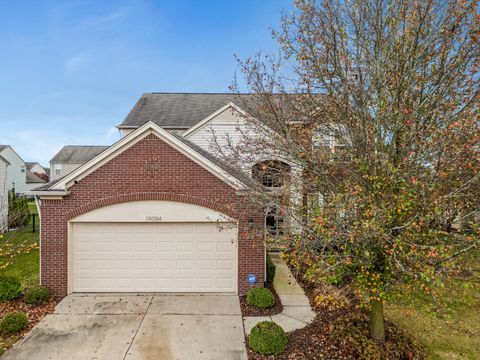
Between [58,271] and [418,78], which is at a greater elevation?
[418,78]

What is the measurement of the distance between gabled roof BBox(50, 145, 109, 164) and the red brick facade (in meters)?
41.2

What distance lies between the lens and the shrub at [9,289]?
28.9 ft

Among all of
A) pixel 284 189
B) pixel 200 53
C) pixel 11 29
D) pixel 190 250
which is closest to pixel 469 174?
pixel 284 189

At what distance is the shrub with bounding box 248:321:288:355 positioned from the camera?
6.29m

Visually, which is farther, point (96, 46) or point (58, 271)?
point (96, 46)

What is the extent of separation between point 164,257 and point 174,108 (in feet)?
48.9

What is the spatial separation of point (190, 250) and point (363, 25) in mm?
8321

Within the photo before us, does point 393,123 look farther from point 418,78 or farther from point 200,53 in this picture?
point 200,53

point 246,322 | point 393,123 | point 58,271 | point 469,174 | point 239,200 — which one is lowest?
point 246,322

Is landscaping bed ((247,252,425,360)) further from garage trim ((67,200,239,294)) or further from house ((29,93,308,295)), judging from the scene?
garage trim ((67,200,239,294))

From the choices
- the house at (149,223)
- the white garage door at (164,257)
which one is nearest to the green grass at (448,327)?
the house at (149,223)

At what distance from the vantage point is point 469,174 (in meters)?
5.71

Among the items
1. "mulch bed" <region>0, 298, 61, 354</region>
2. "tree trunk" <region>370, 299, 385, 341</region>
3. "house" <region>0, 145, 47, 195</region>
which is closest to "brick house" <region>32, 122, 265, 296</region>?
"mulch bed" <region>0, 298, 61, 354</region>

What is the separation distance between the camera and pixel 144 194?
963cm
